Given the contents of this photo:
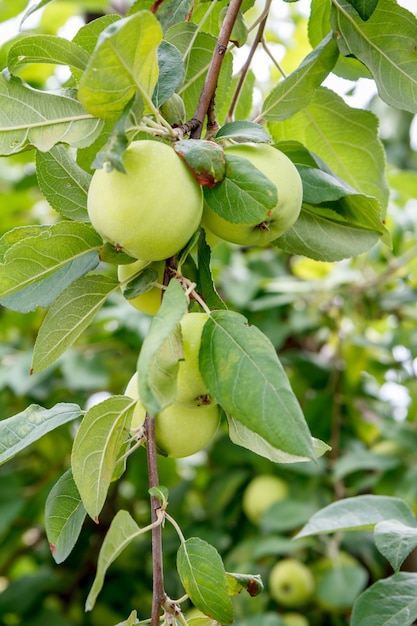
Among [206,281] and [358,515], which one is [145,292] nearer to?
[206,281]

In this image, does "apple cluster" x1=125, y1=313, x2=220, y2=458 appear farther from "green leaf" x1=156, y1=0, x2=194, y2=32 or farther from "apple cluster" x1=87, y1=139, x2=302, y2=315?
"green leaf" x1=156, y1=0, x2=194, y2=32

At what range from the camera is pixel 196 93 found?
71 centimetres

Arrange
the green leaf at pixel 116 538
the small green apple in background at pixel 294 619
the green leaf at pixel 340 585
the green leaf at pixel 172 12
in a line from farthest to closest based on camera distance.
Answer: the small green apple in background at pixel 294 619 < the green leaf at pixel 340 585 < the green leaf at pixel 172 12 < the green leaf at pixel 116 538

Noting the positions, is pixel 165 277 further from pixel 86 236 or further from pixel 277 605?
pixel 277 605

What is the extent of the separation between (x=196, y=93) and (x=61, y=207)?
0.59 feet

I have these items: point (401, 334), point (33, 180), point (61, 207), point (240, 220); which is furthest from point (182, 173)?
point (33, 180)

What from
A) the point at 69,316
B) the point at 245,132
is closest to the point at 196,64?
the point at 245,132

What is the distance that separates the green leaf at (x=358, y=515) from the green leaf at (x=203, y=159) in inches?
16.0

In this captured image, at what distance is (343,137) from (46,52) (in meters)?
0.35

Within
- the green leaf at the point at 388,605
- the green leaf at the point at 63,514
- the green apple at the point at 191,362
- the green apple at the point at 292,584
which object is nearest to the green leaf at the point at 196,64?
the green apple at the point at 191,362

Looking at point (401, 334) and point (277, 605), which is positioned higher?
point (401, 334)

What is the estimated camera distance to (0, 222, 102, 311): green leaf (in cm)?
57

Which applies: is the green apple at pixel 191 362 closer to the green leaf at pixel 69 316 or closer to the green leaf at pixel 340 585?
the green leaf at pixel 69 316

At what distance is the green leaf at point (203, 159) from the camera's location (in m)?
0.52
